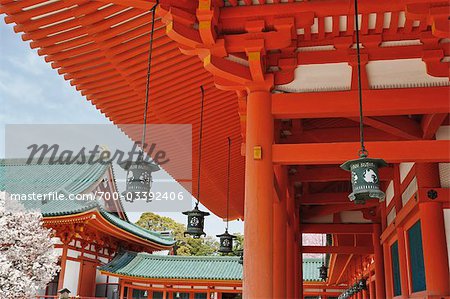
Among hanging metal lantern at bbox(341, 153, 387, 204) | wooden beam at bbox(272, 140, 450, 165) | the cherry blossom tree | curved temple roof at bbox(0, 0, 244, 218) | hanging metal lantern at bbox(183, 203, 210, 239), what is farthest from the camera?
the cherry blossom tree

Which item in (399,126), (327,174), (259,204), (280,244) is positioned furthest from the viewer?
(327,174)

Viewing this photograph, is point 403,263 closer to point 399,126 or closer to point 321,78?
point 399,126

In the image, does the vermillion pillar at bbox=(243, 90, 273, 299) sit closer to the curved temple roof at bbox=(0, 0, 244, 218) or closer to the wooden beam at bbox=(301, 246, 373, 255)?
the curved temple roof at bbox=(0, 0, 244, 218)

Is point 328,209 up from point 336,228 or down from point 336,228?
up

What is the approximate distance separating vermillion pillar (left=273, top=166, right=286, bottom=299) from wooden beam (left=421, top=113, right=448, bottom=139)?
2081mm

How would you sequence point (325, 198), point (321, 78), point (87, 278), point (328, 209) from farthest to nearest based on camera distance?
point (87, 278), point (328, 209), point (325, 198), point (321, 78)

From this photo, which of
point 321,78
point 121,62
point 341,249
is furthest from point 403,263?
point 341,249

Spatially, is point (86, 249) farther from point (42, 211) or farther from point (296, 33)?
point (296, 33)

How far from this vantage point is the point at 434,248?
5.73 meters

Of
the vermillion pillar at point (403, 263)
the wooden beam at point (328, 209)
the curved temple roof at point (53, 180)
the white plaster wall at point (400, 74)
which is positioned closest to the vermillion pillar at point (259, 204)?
the white plaster wall at point (400, 74)

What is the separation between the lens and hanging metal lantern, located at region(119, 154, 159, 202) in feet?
16.8

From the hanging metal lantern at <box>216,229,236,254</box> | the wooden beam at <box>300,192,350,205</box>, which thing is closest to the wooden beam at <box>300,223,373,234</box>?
the wooden beam at <box>300,192,350,205</box>

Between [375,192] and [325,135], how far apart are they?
3.54 meters

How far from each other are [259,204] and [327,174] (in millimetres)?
4311
